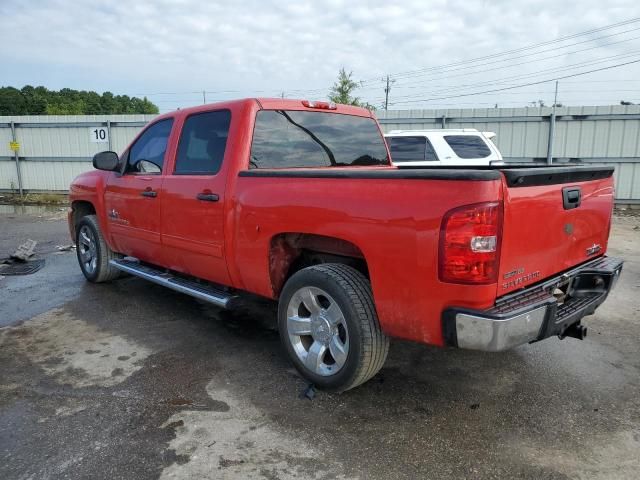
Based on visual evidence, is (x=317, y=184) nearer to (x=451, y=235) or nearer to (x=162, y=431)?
(x=451, y=235)

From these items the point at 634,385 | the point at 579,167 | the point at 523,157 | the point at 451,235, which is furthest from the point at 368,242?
the point at 523,157

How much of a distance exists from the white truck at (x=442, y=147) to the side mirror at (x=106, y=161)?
194 inches

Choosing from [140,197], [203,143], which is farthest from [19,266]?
[203,143]

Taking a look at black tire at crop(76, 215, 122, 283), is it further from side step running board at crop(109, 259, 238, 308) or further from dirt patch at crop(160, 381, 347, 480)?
dirt patch at crop(160, 381, 347, 480)

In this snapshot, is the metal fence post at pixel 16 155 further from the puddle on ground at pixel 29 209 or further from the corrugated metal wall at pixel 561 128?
the corrugated metal wall at pixel 561 128

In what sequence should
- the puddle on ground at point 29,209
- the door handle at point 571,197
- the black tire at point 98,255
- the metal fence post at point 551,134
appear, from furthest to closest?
1. the puddle on ground at point 29,209
2. the metal fence post at point 551,134
3. the black tire at point 98,255
4. the door handle at point 571,197

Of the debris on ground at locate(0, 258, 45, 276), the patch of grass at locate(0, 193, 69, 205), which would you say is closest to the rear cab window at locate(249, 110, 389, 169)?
the debris on ground at locate(0, 258, 45, 276)

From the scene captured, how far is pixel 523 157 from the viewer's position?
44.7ft

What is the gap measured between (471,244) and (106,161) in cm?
390

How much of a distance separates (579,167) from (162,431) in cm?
295

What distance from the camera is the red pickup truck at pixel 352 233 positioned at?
2.45 m

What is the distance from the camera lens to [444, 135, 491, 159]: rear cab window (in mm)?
8781

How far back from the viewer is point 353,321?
2904 millimetres

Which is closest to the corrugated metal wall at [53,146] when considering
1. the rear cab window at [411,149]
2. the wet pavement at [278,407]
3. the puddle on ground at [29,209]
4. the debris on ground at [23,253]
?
the puddle on ground at [29,209]
